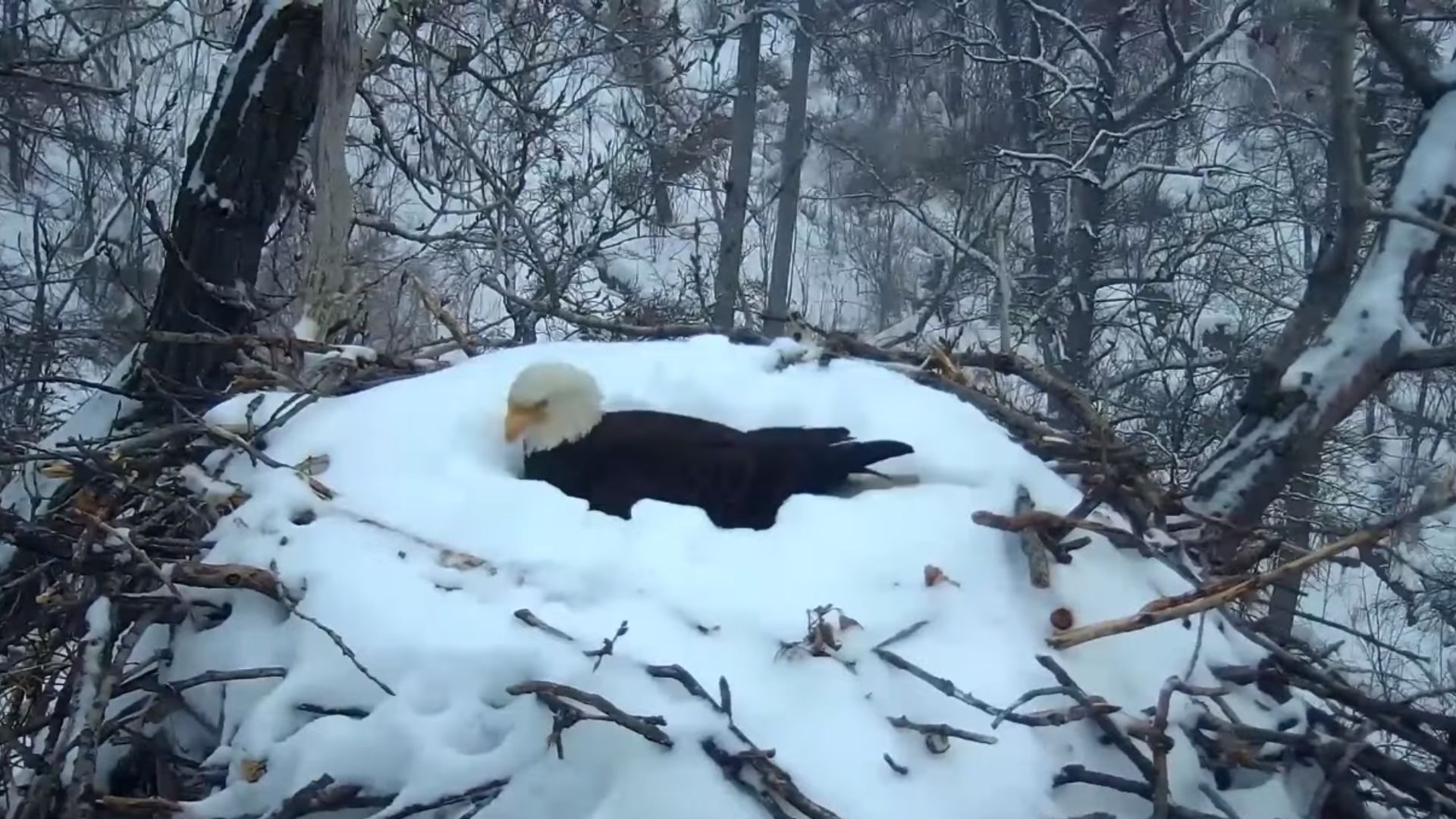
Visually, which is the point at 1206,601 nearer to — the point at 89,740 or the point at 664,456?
the point at 664,456

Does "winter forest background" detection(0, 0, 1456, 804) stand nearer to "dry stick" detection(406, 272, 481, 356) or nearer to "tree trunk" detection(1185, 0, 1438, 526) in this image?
"dry stick" detection(406, 272, 481, 356)

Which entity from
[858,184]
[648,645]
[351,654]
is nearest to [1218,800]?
[648,645]

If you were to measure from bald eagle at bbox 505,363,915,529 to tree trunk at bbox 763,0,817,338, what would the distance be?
584 centimetres

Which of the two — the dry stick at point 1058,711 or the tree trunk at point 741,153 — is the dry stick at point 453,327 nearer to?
the dry stick at point 1058,711

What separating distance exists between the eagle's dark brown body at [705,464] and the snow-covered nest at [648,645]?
24cm

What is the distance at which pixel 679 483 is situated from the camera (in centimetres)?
277

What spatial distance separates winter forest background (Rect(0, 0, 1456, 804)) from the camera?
677 cm

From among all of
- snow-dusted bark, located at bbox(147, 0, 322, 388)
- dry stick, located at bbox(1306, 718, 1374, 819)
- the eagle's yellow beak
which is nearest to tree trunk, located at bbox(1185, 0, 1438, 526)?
dry stick, located at bbox(1306, 718, 1374, 819)

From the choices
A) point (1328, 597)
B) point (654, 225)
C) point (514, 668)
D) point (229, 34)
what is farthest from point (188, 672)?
point (1328, 597)

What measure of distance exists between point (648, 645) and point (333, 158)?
2414mm

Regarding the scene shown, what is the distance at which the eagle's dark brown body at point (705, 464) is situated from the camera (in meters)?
2.67

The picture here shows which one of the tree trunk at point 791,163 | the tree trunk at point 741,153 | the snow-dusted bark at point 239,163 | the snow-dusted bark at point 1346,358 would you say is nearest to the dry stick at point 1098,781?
the snow-dusted bark at point 1346,358

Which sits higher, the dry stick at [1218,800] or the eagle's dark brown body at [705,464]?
the eagle's dark brown body at [705,464]

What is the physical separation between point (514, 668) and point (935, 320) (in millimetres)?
8451
